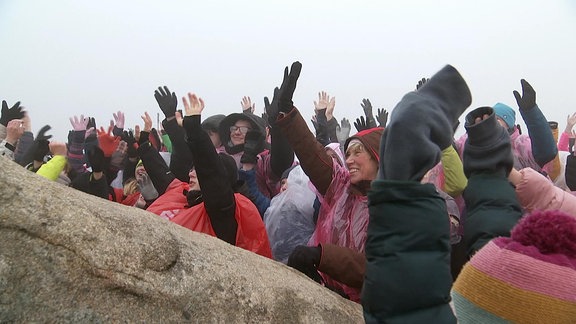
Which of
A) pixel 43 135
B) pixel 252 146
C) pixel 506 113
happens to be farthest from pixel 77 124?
pixel 506 113

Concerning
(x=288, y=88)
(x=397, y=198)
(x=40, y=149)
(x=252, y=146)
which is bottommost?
(x=40, y=149)

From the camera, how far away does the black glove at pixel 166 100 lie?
509cm

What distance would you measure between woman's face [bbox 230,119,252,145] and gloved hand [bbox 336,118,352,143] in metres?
3.24

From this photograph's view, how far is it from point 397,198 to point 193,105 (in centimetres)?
250

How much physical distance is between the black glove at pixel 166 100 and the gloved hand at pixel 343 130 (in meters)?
3.68

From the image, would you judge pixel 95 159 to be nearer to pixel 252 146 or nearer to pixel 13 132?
pixel 252 146

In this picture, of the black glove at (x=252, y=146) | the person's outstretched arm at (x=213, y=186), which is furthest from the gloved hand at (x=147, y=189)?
the person's outstretched arm at (x=213, y=186)

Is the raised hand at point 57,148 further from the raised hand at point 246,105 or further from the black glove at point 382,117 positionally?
the black glove at point 382,117

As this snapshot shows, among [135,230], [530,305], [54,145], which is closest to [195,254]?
[135,230]

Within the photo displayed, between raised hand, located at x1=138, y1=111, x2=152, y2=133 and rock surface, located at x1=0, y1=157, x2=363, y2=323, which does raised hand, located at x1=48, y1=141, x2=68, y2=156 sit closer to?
raised hand, located at x1=138, y1=111, x2=152, y2=133

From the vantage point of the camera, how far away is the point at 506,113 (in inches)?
186

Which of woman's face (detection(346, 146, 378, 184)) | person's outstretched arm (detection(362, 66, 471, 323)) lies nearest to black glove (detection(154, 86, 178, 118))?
woman's face (detection(346, 146, 378, 184))

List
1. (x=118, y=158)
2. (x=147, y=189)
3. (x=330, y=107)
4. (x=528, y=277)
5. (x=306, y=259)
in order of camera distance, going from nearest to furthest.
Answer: (x=528, y=277) < (x=306, y=259) < (x=147, y=189) < (x=118, y=158) < (x=330, y=107)

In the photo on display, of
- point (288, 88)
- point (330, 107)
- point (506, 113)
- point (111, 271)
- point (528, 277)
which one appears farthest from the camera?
point (330, 107)
